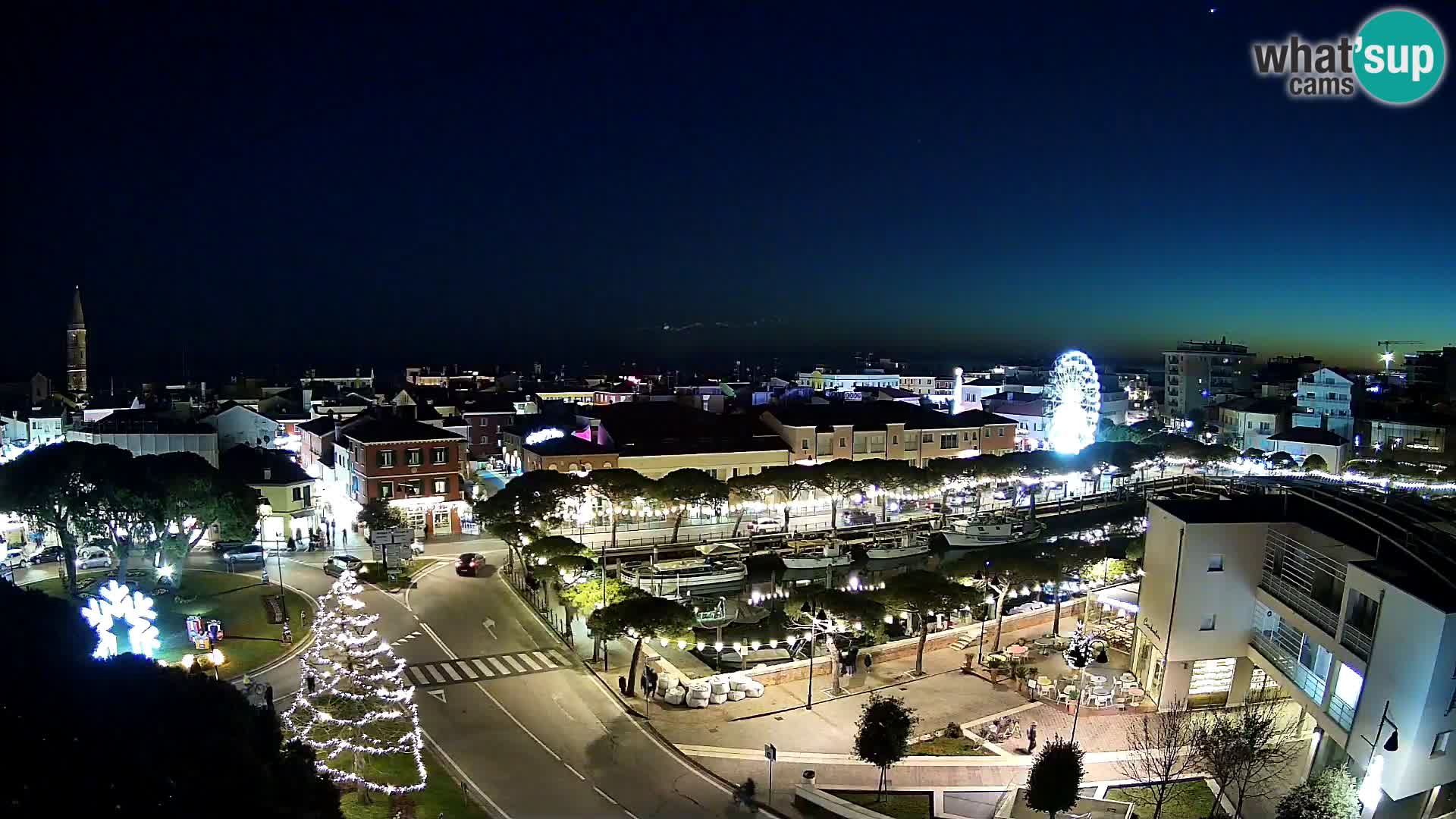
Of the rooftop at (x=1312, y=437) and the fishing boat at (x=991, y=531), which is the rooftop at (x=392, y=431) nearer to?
the fishing boat at (x=991, y=531)

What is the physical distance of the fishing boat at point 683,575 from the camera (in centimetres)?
3300

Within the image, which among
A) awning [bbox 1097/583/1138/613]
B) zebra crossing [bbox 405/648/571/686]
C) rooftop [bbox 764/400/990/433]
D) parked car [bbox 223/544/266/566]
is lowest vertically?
zebra crossing [bbox 405/648/571/686]

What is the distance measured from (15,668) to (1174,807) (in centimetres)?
1975

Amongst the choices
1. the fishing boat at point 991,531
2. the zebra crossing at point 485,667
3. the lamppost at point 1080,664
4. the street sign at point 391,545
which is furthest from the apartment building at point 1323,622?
the street sign at point 391,545

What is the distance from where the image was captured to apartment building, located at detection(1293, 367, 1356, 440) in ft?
209

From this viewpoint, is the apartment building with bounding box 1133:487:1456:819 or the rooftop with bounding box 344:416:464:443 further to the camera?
the rooftop with bounding box 344:416:464:443

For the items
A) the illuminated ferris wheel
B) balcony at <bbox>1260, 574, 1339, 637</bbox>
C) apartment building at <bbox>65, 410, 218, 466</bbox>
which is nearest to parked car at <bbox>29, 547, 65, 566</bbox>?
apartment building at <bbox>65, 410, 218, 466</bbox>

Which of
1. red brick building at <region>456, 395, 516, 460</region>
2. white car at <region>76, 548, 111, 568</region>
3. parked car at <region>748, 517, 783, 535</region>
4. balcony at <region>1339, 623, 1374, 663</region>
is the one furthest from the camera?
red brick building at <region>456, 395, 516, 460</region>

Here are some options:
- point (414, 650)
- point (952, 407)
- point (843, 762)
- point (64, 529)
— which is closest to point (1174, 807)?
point (843, 762)

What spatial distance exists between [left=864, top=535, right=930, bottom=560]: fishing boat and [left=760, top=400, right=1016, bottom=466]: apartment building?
10620mm

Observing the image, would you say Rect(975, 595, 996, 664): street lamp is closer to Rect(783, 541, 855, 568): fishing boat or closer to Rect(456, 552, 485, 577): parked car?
Rect(783, 541, 855, 568): fishing boat

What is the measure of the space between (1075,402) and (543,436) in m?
35.1

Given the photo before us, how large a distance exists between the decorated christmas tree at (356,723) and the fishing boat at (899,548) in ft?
74.7

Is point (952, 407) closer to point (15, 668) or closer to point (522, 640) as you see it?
point (522, 640)
